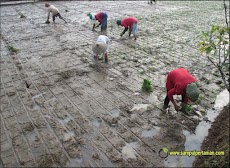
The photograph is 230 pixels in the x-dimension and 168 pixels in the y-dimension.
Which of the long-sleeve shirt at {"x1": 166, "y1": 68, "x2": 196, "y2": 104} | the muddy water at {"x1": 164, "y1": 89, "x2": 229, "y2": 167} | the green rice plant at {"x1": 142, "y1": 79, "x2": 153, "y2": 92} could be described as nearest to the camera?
the muddy water at {"x1": 164, "y1": 89, "x2": 229, "y2": 167}

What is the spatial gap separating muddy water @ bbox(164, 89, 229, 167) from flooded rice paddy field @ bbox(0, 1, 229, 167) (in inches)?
0.9

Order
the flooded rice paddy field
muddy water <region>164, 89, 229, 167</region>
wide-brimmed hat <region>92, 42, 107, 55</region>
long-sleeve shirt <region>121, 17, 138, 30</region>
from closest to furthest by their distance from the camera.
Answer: muddy water <region>164, 89, 229, 167</region> < the flooded rice paddy field < wide-brimmed hat <region>92, 42, 107, 55</region> < long-sleeve shirt <region>121, 17, 138, 30</region>

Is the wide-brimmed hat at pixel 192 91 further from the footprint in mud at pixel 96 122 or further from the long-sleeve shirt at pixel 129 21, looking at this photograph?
the long-sleeve shirt at pixel 129 21

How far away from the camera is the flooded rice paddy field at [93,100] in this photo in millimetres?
4125

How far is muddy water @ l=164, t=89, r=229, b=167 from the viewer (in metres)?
3.96

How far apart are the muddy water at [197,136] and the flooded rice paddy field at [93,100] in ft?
0.08

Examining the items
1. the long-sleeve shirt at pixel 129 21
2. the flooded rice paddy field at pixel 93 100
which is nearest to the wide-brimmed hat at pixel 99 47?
the flooded rice paddy field at pixel 93 100

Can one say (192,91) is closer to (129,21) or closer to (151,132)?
(151,132)

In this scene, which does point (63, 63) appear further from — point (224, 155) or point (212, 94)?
point (224, 155)

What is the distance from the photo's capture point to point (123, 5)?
17766 millimetres

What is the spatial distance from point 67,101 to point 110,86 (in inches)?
50.2

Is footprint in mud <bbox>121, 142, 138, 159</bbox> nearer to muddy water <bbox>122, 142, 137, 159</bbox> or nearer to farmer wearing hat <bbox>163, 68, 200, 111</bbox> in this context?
muddy water <bbox>122, 142, 137, 159</bbox>

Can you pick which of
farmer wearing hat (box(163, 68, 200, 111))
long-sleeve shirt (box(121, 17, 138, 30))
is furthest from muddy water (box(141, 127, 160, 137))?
long-sleeve shirt (box(121, 17, 138, 30))

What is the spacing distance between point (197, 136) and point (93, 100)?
2.47 m
